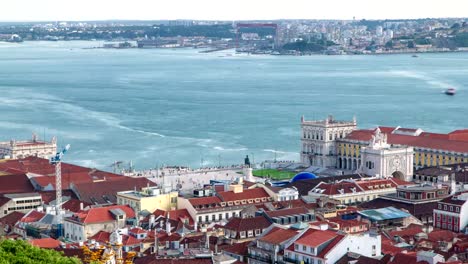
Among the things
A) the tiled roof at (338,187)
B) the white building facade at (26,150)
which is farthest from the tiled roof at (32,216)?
the white building facade at (26,150)

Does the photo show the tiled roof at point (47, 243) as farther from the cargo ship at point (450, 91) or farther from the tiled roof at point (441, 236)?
the cargo ship at point (450, 91)

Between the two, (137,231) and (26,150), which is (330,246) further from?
(26,150)

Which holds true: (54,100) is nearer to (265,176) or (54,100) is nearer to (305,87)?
(305,87)

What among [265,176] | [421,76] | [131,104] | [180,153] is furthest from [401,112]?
[421,76]

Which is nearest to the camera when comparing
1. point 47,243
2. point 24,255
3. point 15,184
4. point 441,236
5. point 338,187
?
point 24,255

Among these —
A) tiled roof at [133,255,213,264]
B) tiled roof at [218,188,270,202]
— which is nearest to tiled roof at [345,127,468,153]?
tiled roof at [218,188,270,202]

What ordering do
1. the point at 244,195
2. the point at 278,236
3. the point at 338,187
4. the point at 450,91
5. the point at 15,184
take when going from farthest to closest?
the point at 450,91
the point at 15,184
the point at 338,187
the point at 244,195
the point at 278,236

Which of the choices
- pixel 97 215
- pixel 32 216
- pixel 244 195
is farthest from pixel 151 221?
pixel 244 195
